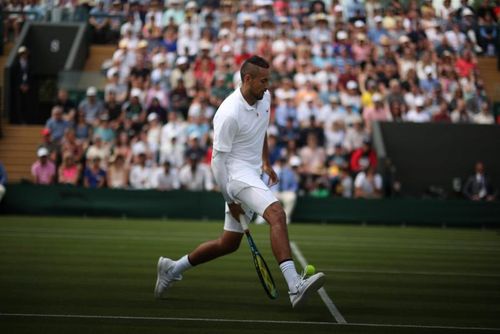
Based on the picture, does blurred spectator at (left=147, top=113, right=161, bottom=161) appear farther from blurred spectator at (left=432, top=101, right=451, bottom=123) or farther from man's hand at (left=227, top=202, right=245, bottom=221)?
man's hand at (left=227, top=202, right=245, bottom=221)

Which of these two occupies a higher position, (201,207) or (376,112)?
(376,112)

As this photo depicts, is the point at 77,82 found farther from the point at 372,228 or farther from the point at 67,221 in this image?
the point at 372,228

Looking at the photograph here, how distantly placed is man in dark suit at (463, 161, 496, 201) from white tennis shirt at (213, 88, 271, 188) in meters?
15.8

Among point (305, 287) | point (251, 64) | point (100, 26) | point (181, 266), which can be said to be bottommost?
point (181, 266)

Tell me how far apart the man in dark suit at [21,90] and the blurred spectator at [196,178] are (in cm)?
710

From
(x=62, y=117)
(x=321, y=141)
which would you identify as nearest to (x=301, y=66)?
(x=321, y=141)

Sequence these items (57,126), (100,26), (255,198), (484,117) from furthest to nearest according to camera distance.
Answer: (100,26), (484,117), (57,126), (255,198)

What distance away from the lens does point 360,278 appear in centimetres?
1142

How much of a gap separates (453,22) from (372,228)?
31.5ft

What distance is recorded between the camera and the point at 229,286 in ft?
33.8

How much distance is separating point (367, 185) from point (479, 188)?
9.95 ft

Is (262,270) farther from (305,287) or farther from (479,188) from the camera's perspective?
(479,188)

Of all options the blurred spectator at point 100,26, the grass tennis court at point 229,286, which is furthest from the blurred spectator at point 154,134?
the blurred spectator at point 100,26

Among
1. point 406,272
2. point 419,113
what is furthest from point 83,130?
point 406,272
